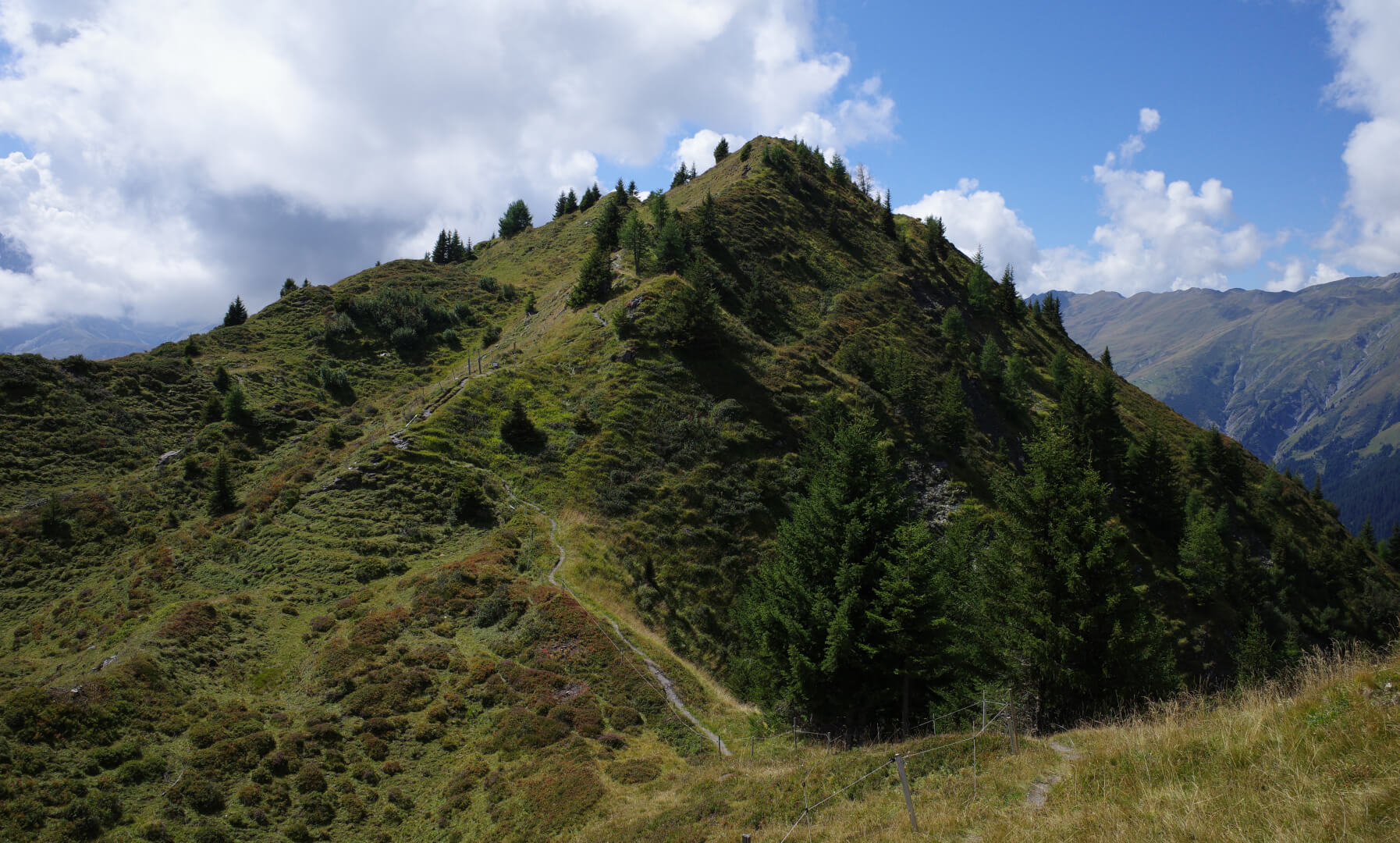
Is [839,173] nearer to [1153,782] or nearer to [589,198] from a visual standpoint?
[589,198]

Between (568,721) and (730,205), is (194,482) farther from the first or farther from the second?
(730,205)

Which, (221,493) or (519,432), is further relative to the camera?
(519,432)

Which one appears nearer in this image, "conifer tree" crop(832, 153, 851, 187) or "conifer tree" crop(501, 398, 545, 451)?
"conifer tree" crop(501, 398, 545, 451)

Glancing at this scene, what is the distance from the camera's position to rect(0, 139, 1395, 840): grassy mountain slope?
→ 20.0 metres

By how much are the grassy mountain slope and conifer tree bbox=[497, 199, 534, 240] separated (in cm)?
3434

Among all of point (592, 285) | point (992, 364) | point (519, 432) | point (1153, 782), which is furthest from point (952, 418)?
point (1153, 782)

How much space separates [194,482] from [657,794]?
44.9 metres

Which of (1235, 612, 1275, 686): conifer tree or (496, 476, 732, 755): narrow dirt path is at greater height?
(496, 476, 732, 755): narrow dirt path

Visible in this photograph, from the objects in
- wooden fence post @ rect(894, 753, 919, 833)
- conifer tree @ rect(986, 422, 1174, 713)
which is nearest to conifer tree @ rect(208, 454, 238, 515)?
wooden fence post @ rect(894, 753, 919, 833)

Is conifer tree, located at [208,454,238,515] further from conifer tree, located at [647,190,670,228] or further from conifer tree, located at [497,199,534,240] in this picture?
conifer tree, located at [497,199,534,240]

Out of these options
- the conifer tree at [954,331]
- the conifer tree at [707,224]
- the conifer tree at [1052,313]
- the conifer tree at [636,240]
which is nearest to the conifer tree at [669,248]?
the conifer tree at [636,240]

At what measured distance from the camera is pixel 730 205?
9450cm

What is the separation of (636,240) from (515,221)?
64.1m

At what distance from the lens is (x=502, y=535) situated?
3769 centimetres
